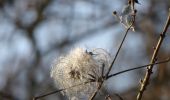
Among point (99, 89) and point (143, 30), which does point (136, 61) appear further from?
point (99, 89)

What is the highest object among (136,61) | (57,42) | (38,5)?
(38,5)

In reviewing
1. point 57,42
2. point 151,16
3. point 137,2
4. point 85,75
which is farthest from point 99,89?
point 57,42

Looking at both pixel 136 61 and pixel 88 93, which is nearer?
pixel 88 93

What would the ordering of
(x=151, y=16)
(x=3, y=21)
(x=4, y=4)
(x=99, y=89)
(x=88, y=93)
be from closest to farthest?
(x=99, y=89) < (x=88, y=93) < (x=151, y=16) < (x=4, y=4) < (x=3, y=21)

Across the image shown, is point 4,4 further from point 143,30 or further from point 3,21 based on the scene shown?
point 143,30

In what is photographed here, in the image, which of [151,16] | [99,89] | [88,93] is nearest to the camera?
[99,89]

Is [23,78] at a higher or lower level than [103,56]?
lower
